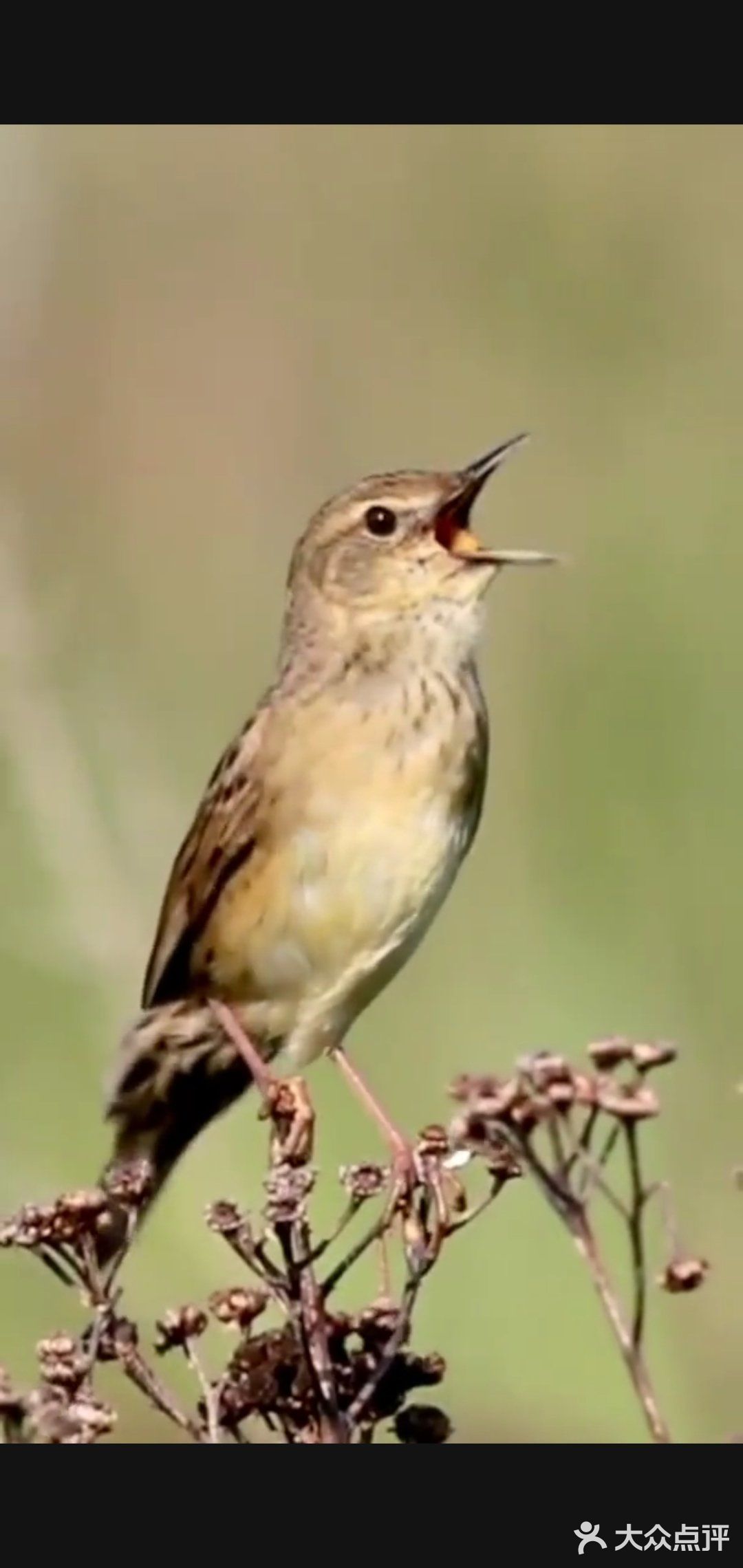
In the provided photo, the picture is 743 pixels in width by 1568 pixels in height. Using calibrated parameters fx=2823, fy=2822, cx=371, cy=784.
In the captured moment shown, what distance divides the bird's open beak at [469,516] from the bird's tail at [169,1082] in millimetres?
903

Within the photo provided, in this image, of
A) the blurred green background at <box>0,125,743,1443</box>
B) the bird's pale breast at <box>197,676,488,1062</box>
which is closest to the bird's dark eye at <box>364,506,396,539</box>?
the bird's pale breast at <box>197,676,488,1062</box>

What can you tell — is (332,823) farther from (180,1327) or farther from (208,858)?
(180,1327)

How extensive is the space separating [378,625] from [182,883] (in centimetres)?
58

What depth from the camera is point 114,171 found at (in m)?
7.84

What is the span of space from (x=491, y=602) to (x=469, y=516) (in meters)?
1.38

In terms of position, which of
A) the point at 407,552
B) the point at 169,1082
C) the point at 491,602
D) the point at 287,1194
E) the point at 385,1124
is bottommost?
the point at 287,1194

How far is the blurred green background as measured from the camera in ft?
15.7

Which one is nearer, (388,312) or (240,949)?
(240,949)

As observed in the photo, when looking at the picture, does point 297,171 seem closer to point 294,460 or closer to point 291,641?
point 294,460

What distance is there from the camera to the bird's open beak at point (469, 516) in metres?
4.57

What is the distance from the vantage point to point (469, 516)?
485 centimetres

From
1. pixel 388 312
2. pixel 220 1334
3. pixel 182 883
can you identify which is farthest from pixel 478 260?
pixel 220 1334

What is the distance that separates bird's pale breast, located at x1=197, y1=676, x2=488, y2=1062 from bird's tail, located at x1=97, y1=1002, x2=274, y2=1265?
0.45 ft

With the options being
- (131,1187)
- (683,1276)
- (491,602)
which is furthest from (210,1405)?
(491,602)
